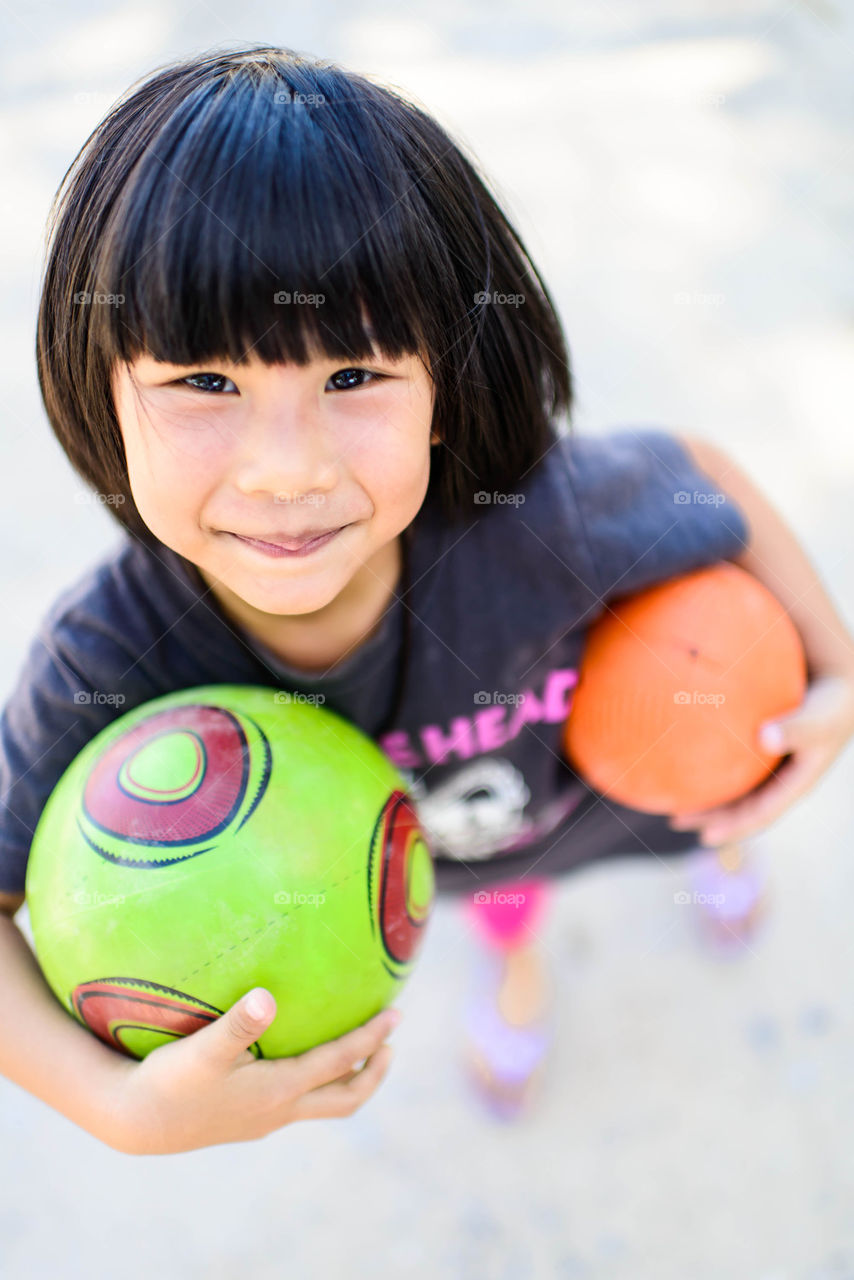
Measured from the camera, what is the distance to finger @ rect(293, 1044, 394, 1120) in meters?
1.29

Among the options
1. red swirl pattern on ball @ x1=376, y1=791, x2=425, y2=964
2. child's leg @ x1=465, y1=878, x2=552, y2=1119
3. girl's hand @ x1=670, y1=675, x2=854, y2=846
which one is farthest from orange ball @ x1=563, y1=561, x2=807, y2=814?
child's leg @ x1=465, y1=878, x2=552, y2=1119

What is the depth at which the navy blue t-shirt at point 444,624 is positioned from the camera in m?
1.29

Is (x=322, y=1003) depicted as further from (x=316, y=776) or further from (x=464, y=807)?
(x=464, y=807)

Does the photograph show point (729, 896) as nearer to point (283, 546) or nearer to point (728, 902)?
point (728, 902)

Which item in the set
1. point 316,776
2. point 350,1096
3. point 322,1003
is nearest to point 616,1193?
point 350,1096

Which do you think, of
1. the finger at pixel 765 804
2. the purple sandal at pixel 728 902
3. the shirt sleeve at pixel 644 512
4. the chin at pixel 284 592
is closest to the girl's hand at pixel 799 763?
the finger at pixel 765 804

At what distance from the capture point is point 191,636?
4.40ft

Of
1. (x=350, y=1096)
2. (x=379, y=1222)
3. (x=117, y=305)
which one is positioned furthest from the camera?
(x=379, y=1222)

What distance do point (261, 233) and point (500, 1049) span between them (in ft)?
4.83

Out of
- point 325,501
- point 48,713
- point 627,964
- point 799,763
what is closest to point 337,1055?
point 48,713

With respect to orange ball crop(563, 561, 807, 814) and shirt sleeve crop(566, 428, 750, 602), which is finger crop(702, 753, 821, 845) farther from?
shirt sleeve crop(566, 428, 750, 602)

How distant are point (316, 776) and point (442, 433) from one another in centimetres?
42

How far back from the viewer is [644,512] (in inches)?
53.8

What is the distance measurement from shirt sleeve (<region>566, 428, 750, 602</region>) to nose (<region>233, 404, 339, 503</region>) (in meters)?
0.43
